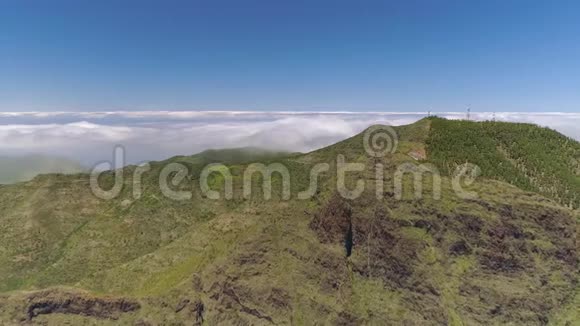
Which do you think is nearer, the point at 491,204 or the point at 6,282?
the point at 491,204

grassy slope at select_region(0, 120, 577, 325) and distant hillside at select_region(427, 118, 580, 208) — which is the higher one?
distant hillside at select_region(427, 118, 580, 208)

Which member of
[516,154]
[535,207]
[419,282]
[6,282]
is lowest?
[6,282]

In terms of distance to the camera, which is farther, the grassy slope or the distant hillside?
the distant hillside

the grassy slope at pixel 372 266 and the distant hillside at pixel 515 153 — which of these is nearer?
the grassy slope at pixel 372 266

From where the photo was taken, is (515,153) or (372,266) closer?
(372,266)

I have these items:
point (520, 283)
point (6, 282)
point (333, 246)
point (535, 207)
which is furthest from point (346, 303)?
point (6, 282)

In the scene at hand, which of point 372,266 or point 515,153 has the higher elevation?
point 515,153

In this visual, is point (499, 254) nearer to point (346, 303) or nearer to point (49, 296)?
point (346, 303)

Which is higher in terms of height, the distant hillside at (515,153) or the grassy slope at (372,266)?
the distant hillside at (515,153)
